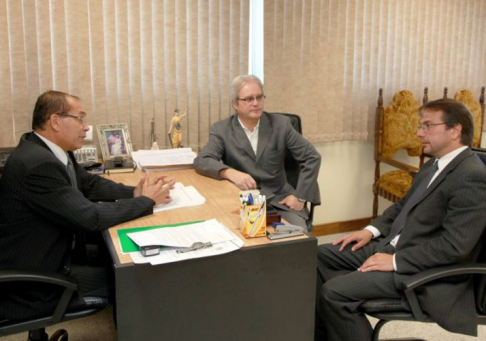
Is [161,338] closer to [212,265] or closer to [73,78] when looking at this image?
[212,265]

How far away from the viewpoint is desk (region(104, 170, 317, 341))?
1.56 metres

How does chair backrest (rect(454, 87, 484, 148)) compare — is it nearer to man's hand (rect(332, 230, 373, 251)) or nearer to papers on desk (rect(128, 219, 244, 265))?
man's hand (rect(332, 230, 373, 251))

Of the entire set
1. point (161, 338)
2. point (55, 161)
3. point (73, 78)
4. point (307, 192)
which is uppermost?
point (73, 78)

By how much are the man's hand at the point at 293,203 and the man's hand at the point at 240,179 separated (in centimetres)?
30

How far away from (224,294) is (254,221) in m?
0.28

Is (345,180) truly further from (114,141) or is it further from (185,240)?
Answer: (185,240)

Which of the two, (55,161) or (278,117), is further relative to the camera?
(278,117)

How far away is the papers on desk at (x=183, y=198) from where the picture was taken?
213cm

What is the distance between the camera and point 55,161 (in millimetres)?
1750

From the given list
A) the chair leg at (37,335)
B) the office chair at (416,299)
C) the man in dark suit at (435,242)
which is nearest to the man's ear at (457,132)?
the man in dark suit at (435,242)

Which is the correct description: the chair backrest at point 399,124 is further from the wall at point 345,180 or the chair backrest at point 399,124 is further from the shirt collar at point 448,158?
the shirt collar at point 448,158

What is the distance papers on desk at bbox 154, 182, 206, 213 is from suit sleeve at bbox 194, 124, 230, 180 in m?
0.24

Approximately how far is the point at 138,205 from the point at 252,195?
A: 0.47 m

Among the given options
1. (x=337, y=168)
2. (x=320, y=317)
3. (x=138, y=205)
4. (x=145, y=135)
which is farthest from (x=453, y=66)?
(x=138, y=205)
